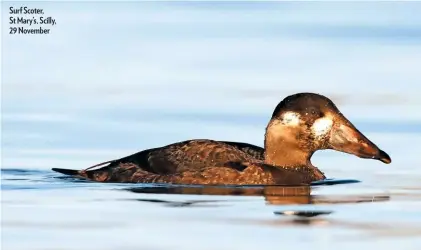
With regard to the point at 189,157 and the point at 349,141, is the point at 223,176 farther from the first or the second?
the point at 349,141

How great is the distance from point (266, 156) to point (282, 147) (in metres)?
0.15

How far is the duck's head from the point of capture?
13.4 meters

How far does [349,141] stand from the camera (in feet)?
44.4

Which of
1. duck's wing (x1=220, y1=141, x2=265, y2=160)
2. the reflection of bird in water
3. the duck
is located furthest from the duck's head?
the reflection of bird in water

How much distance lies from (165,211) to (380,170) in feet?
10.1

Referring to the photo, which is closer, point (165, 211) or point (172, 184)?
point (165, 211)

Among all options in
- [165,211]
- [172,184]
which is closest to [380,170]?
[172,184]

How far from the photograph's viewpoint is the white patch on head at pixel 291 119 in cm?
1342

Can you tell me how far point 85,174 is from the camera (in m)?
13.4

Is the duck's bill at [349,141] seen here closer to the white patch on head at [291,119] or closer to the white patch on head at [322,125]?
the white patch on head at [322,125]

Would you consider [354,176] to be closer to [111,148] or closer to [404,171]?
[404,171]

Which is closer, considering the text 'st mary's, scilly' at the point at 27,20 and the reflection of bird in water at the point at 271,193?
the reflection of bird in water at the point at 271,193

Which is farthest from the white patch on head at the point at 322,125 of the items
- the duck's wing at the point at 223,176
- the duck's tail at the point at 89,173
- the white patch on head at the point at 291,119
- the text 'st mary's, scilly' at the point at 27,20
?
the text 'st mary's, scilly' at the point at 27,20

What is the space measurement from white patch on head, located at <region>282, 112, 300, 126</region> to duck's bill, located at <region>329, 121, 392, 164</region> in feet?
1.01
